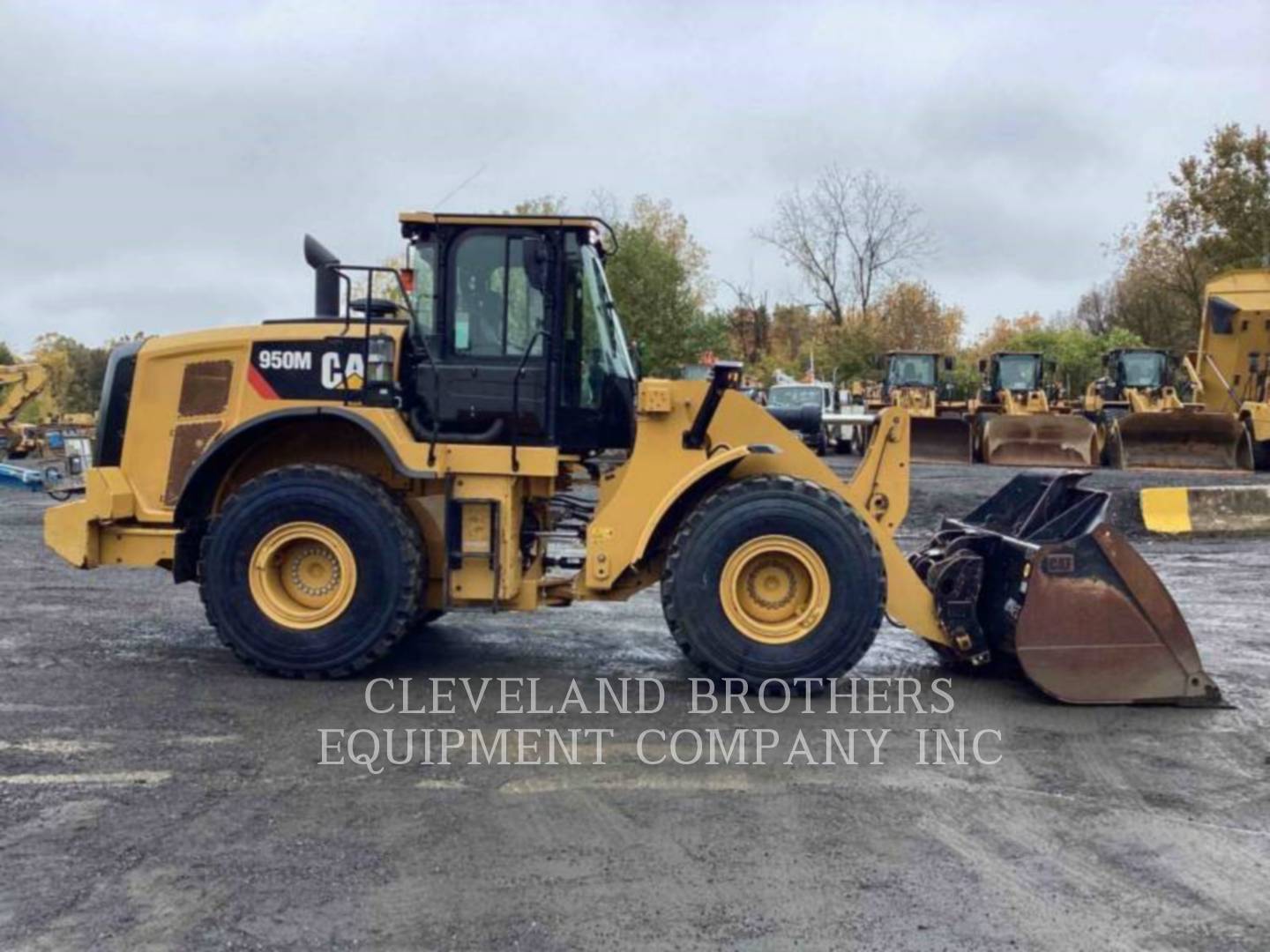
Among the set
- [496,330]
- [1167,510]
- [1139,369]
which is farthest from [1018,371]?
[496,330]

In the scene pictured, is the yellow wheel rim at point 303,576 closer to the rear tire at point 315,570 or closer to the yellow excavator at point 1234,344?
the rear tire at point 315,570

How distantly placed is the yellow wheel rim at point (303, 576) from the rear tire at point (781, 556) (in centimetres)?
177

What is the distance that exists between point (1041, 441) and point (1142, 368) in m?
6.13

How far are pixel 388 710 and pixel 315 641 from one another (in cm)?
70

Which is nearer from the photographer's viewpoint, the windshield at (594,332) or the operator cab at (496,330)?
the operator cab at (496,330)

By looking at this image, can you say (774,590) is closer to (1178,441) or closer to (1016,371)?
(1178,441)

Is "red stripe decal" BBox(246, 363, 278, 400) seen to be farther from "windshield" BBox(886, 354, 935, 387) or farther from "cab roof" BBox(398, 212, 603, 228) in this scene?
"windshield" BBox(886, 354, 935, 387)

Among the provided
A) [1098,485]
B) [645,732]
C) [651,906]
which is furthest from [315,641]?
[1098,485]

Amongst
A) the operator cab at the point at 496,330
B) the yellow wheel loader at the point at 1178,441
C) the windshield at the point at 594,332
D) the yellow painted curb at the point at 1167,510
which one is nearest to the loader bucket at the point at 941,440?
the yellow wheel loader at the point at 1178,441

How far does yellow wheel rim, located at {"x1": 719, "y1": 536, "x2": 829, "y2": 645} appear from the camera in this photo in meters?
5.95

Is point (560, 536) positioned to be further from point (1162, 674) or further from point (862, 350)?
point (862, 350)

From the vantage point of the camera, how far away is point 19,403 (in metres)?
32.3

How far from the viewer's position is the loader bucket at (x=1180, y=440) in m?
19.8

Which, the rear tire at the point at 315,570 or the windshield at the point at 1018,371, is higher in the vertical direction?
the windshield at the point at 1018,371
